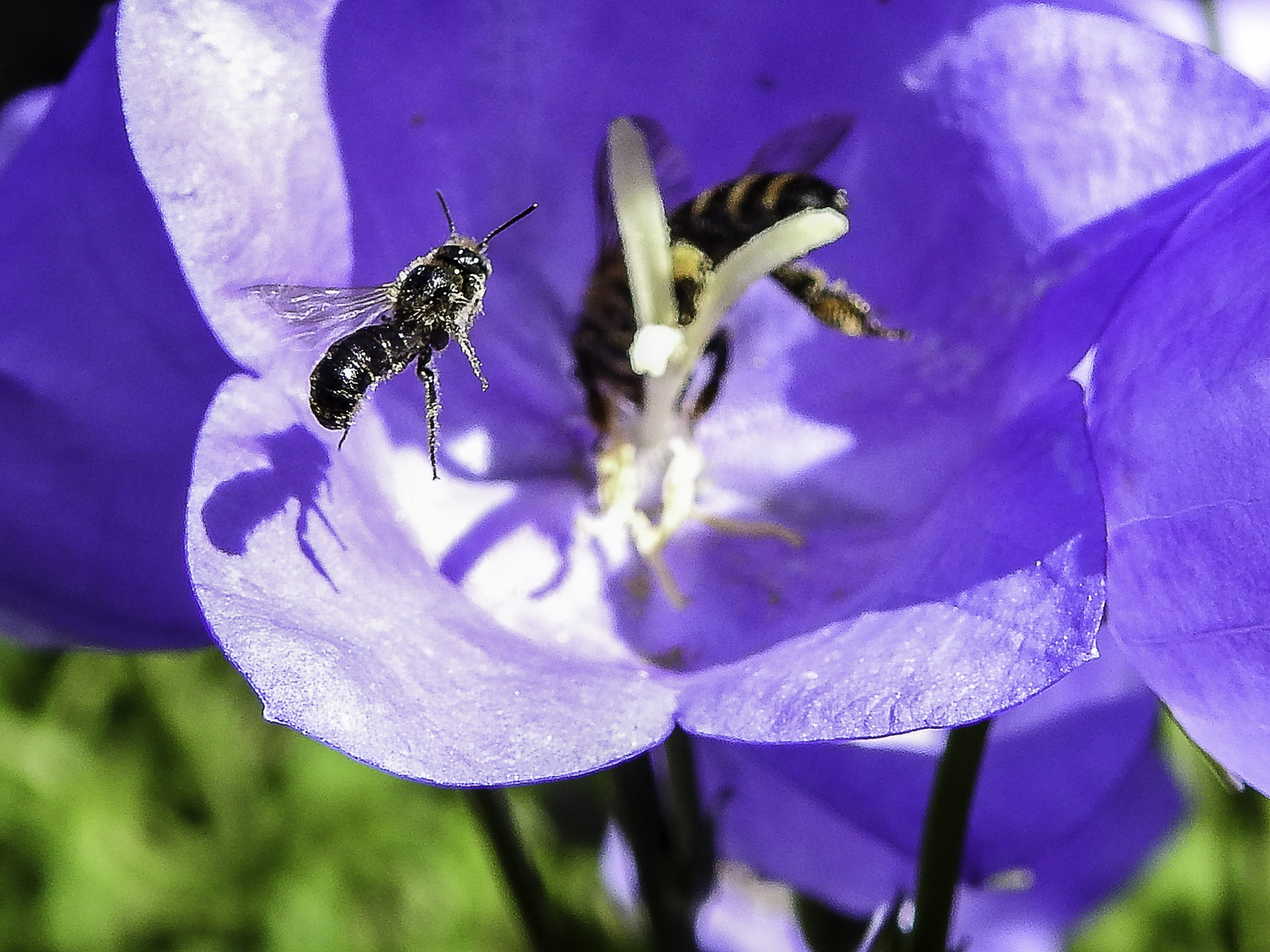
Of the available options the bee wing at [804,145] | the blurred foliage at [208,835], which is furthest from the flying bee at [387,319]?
the blurred foliage at [208,835]

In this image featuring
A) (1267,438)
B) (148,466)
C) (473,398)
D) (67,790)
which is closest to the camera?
(1267,438)

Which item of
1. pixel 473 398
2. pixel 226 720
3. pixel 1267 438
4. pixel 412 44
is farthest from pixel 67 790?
pixel 1267 438

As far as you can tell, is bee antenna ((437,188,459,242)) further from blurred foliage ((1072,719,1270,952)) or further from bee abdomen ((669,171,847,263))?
blurred foliage ((1072,719,1270,952))

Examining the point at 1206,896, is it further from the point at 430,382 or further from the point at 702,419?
the point at 430,382

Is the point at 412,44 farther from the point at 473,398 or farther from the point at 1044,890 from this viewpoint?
the point at 1044,890

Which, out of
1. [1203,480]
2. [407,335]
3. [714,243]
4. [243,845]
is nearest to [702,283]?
[714,243]

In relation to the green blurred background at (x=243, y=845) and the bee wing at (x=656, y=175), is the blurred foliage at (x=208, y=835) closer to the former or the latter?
the green blurred background at (x=243, y=845)

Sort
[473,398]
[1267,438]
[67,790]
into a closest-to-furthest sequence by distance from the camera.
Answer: [1267,438]
[473,398]
[67,790]
